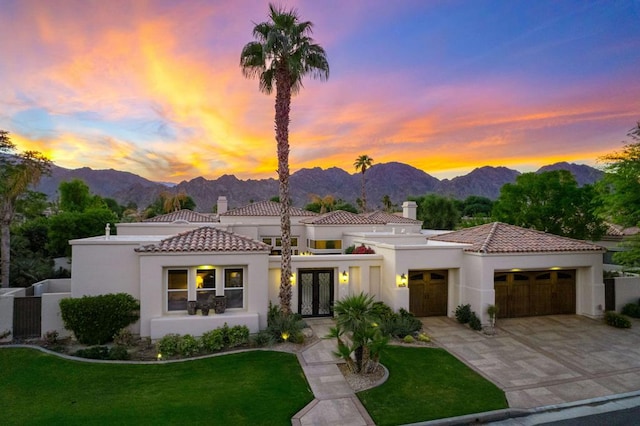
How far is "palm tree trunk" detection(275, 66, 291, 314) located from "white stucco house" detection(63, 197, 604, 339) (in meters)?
0.89

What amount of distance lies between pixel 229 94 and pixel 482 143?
22712mm

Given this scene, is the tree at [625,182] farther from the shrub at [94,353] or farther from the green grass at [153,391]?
the shrub at [94,353]

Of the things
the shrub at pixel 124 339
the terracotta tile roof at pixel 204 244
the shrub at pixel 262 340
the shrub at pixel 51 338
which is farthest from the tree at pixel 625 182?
the shrub at pixel 51 338

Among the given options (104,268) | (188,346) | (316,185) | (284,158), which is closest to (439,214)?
(284,158)

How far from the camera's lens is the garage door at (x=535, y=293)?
56.3ft

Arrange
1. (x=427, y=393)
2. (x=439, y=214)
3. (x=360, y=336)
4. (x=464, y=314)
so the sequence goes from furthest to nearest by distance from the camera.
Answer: (x=439, y=214), (x=464, y=314), (x=360, y=336), (x=427, y=393)

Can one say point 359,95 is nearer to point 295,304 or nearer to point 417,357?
point 295,304

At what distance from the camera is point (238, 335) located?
1281 cm

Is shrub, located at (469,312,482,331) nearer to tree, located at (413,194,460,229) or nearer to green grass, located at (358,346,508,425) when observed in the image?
green grass, located at (358,346,508,425)

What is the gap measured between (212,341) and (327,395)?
17.0 feet

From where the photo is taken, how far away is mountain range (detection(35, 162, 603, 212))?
13498 cm

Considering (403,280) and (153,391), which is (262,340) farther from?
(403,280)

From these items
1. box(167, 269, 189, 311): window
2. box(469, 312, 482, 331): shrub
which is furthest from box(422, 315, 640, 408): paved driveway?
box(167, 269, 189, 311): window

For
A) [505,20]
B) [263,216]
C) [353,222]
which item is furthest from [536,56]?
[263,216]
